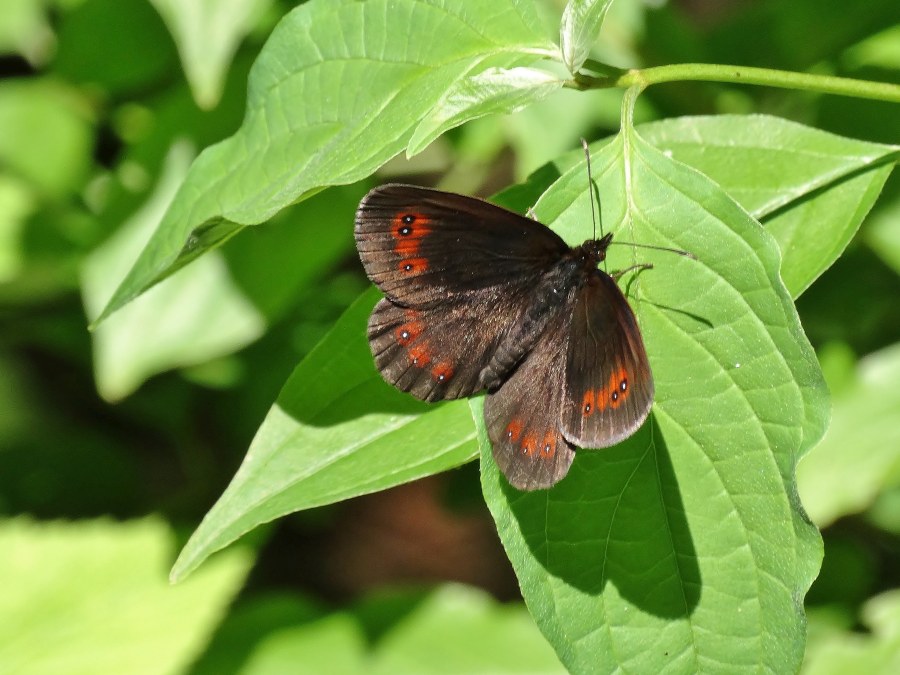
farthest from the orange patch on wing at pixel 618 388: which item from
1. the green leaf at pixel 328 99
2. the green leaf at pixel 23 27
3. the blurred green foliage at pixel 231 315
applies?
the green leaf at pixel 23 27

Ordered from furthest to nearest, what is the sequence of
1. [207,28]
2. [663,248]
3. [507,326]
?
[207,28] → [507,326] → [663,248]

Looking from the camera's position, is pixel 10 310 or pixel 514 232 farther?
pixel 10 310

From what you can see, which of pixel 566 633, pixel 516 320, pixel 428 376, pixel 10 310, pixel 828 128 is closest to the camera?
pixel 566 633

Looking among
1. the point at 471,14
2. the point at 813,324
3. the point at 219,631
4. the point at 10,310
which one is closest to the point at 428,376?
the point at 471,14

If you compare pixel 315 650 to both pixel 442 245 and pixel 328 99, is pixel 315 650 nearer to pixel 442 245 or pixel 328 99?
pixel 442 245

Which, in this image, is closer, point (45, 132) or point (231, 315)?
point (231, 315)

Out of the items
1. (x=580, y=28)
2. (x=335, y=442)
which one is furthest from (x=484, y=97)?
(x=335, y=442)

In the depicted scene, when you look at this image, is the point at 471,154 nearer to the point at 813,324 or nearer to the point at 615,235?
the point at 813,324
